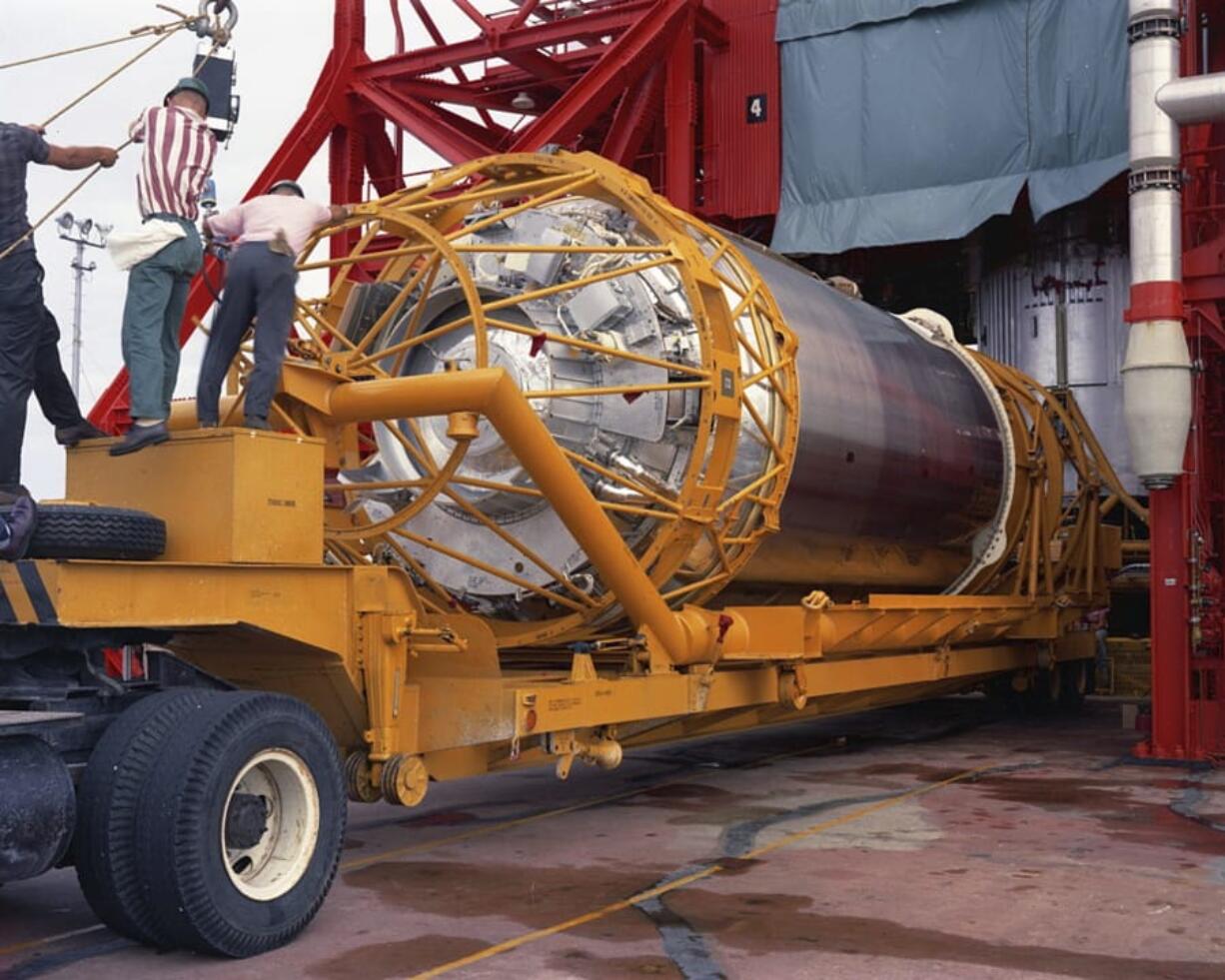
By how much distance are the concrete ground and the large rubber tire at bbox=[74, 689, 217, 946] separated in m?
0.25

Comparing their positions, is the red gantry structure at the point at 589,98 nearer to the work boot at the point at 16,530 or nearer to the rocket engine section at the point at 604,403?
the rocket engine section at the point at 604,403

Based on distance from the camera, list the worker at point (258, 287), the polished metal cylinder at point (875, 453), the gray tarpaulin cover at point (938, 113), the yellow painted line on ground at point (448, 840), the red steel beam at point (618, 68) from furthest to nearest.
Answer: the red steel beam at point (618, 68) < the gray tarpaulin cover at point (938, 113) < the polished metal cylinder at point (875, 453) < the worker at point (258, 287) < the yellow painted line on ground at point (448, 840)

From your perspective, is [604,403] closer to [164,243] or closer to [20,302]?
[164,243]

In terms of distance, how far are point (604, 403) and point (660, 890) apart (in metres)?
3.39

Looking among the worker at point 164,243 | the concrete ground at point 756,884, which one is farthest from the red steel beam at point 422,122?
the worker at point 164,243

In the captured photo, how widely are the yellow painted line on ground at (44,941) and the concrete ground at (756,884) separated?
21 mm

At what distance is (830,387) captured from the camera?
35.5 feet

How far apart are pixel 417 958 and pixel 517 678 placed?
2.57 meters

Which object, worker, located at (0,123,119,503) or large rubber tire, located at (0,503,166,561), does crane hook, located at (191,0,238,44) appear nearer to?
worker, located at (0,123,119,503)

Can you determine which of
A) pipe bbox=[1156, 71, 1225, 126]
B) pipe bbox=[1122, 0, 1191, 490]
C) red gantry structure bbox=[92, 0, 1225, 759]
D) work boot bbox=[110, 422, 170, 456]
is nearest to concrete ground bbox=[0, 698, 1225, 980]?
work boot bbox=[110, 422, 170, 456]

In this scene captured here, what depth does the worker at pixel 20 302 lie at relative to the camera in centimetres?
690

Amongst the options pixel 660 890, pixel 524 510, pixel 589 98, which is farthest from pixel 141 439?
pixel 589 98

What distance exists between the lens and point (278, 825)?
6.48 meters

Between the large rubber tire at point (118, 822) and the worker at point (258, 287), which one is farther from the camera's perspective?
the worker at point (258, 287)
